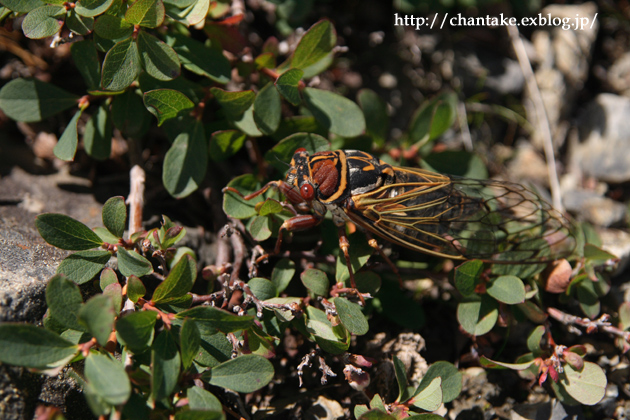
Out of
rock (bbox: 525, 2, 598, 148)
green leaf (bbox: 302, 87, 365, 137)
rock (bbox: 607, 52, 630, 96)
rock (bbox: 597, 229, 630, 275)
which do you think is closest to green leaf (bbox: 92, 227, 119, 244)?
green leaf (bbox: 302, 87, 365, 137)

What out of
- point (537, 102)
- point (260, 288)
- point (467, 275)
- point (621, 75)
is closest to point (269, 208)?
point (260, 288)

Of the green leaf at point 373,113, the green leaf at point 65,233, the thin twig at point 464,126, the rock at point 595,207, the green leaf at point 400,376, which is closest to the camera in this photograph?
the green leaf at point 65,233

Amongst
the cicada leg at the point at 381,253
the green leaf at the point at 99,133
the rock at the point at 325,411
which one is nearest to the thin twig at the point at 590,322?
the cicada leg at the point at 381,253

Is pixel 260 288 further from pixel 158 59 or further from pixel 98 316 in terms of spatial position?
pixel 158 59

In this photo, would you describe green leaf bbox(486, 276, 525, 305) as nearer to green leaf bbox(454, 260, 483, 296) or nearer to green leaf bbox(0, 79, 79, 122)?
green leaf bbox(454, 260, 483, 296)

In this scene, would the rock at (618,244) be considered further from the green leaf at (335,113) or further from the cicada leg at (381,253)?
the green leaf at (335,113)
